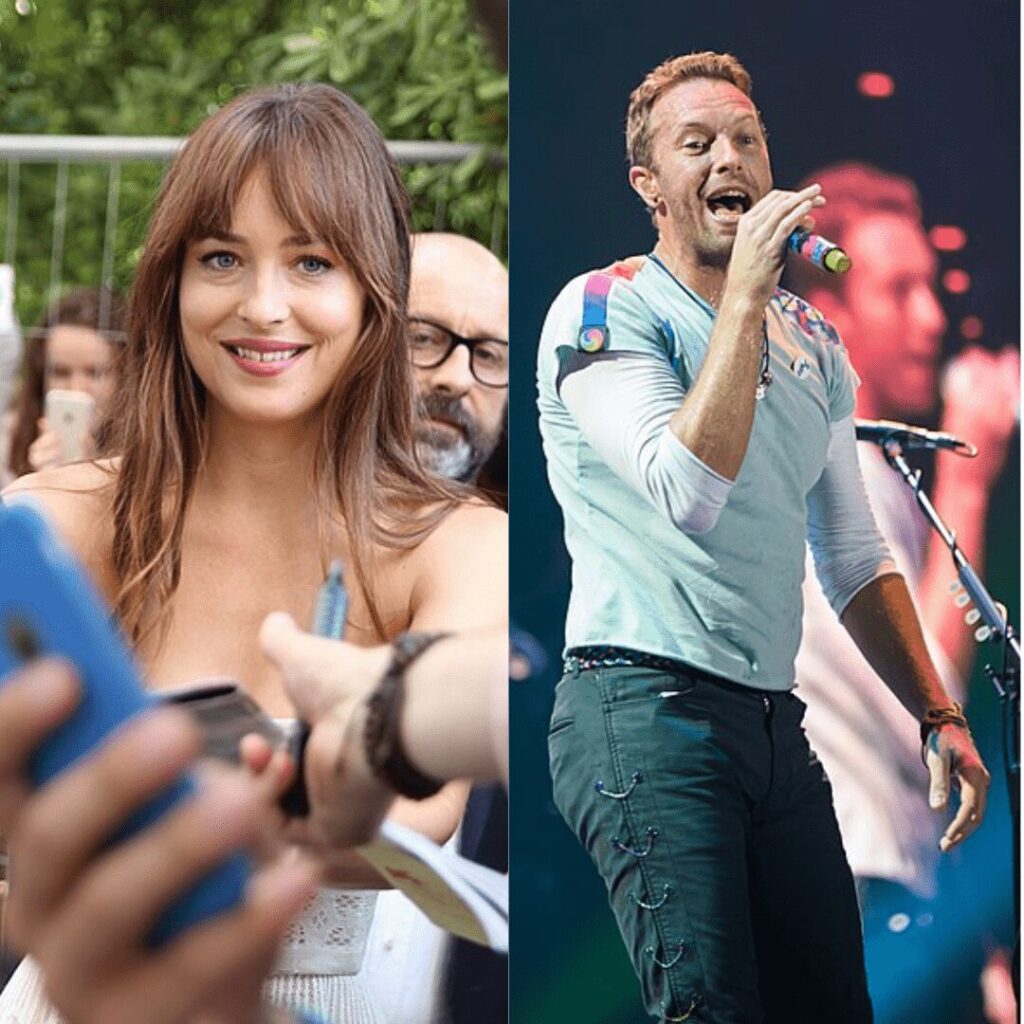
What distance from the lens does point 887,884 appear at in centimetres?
227


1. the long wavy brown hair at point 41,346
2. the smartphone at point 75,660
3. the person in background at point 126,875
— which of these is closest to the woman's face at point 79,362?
the long wavy brown hair at point 41,346

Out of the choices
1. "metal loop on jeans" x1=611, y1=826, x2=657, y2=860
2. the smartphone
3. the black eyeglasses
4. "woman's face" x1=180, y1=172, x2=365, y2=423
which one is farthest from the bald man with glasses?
the smartphone

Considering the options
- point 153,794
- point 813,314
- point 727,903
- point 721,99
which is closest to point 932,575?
point 813,314

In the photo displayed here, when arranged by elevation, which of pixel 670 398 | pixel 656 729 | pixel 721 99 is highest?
pixel 721 99

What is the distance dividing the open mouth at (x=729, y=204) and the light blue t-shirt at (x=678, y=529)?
0.11 m

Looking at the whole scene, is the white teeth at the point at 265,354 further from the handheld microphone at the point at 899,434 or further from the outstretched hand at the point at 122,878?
the outstretched hand at the point at 122,878

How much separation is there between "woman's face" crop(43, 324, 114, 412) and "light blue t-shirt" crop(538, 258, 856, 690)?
0.63 meters

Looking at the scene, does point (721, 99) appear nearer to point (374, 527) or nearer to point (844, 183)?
point (844, 183)

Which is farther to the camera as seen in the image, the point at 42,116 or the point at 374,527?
the point at 42,116

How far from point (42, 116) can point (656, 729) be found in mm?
1259

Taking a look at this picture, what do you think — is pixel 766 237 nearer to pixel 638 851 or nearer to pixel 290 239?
pixel 290 239

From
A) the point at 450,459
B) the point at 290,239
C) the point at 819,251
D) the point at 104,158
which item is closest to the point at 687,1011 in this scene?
the point at 450,459

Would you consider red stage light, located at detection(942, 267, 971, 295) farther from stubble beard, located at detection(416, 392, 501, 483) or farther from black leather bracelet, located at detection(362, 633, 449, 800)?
black leather bracelet, located at detection(362, 633, 449, 800)

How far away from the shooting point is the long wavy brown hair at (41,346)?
231cm
